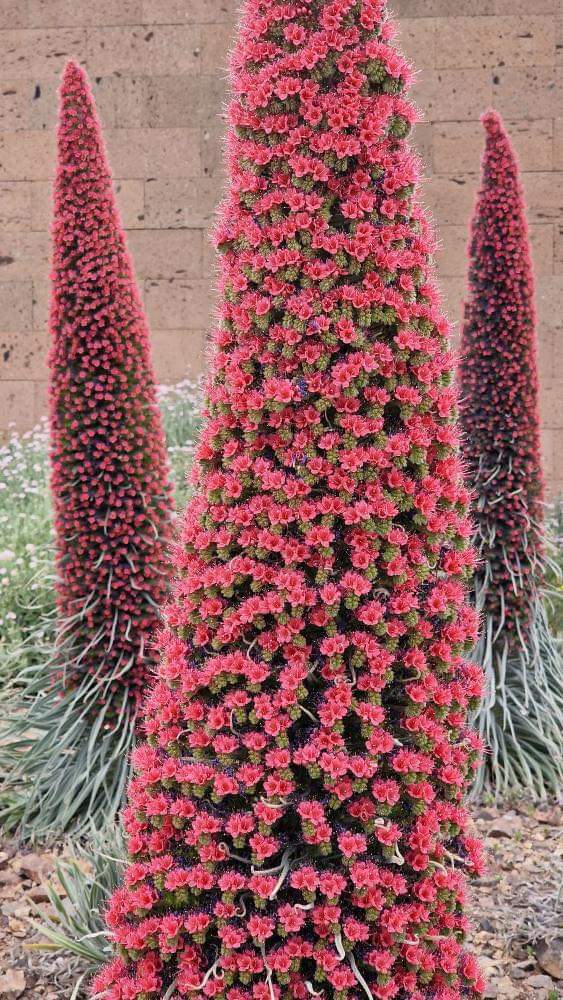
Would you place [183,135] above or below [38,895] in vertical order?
above

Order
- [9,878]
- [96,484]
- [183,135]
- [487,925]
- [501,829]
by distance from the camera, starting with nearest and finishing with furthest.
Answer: [487,925], [9,878], [96,484], [501,829], [183,135]

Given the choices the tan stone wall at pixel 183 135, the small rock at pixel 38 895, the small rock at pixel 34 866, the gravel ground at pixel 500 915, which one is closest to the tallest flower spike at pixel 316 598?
the gravel ground at pixel 500 915

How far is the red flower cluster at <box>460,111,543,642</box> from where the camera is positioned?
415 cm

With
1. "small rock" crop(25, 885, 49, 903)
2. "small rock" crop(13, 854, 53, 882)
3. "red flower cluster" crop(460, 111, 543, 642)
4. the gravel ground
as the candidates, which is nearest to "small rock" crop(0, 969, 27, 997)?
the gravel ground

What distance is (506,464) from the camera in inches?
168

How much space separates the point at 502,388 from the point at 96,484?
69.7 inches

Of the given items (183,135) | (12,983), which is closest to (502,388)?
(12,983)

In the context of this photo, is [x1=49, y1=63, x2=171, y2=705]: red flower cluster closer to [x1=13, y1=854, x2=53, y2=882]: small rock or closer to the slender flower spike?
[x1=13, y1=854, x2=53, y2=882]: small rock

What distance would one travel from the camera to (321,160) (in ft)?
6.03

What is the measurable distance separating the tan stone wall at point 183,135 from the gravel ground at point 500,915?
3.85 m

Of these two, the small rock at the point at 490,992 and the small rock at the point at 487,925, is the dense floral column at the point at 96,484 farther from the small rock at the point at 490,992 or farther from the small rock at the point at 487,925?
the small rock at the point at 490,992

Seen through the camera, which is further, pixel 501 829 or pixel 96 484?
pixel 501 829

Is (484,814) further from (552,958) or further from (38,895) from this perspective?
(38,895)

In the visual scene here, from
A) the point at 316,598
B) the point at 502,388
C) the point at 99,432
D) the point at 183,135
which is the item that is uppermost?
the point at 183,135
